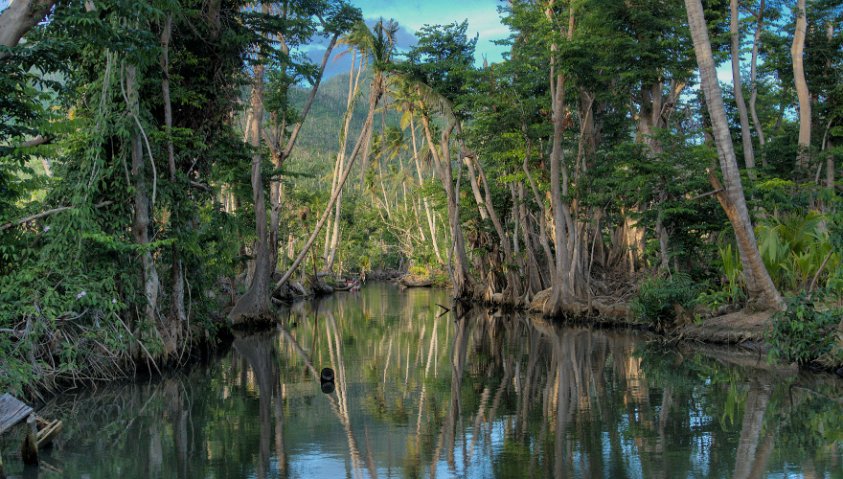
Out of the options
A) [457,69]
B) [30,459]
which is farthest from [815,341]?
[457,69]

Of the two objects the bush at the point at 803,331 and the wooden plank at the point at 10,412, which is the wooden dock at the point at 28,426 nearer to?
the wooden plank at the point at 10,412

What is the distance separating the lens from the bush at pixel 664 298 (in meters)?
17.5

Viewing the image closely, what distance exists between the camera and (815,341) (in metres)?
12.3

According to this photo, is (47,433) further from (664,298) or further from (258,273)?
(258,273)

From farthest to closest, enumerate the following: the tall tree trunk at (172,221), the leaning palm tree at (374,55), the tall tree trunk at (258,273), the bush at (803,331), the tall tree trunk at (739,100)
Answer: the leaning palm tree at (374,55) < the tall tree trunk at (258,273) < the tall tree trunk at (739,100) < the tall tree trunk at (172,221) < the bush at (803,331)

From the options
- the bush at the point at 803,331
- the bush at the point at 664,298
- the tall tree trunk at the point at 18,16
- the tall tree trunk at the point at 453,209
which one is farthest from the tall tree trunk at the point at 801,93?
the tall tree trunk at the point at 18,16

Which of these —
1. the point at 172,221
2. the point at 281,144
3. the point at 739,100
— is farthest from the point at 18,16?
the point at 739,100

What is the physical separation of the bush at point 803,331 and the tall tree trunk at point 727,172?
2.49 meters

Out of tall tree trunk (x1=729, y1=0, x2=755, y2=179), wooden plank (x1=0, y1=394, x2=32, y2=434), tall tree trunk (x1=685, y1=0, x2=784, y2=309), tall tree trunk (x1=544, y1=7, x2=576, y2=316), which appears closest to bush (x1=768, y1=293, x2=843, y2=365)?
tall tree trunk (x1=685, y1=0, x2=784, y2=309)

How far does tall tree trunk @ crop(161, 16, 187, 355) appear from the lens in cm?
1491

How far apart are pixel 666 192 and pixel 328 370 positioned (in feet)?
33.4

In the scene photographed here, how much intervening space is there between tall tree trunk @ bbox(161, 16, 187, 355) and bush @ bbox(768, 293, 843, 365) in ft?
36.0

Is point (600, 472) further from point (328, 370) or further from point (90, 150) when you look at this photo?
point (90, 150)


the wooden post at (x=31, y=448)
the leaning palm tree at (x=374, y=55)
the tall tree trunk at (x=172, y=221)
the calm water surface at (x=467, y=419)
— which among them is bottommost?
the calm water surface at (x=467, y=419)
